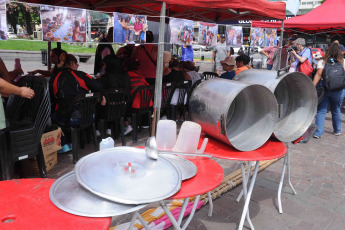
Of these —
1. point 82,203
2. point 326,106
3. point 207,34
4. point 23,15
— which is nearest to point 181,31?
point 207,34

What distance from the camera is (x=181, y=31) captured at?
392 centimetres

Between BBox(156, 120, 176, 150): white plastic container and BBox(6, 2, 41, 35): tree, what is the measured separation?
1801 mm

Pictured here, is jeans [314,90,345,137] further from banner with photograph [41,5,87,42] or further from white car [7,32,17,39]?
white car [7,32,17,39]

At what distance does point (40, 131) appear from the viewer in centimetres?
330

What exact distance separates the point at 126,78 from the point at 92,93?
2.96 ft

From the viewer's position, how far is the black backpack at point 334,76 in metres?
5.54

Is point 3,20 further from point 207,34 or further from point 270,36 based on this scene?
point 270,36

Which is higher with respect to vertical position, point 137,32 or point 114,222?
point 137,32

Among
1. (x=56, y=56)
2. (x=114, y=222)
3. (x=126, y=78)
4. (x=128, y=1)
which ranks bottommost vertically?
(x=114, y=222)

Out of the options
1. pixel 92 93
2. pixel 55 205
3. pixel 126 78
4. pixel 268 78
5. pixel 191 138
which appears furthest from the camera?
pixel 126 78

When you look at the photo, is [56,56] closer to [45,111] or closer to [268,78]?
[45,111]

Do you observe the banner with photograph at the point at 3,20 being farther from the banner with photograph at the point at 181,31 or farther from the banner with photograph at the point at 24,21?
the banner with photograph at the point at 181,31

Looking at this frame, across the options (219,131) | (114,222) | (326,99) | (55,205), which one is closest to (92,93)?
(114,222)

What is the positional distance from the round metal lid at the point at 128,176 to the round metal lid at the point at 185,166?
0.32 feet
